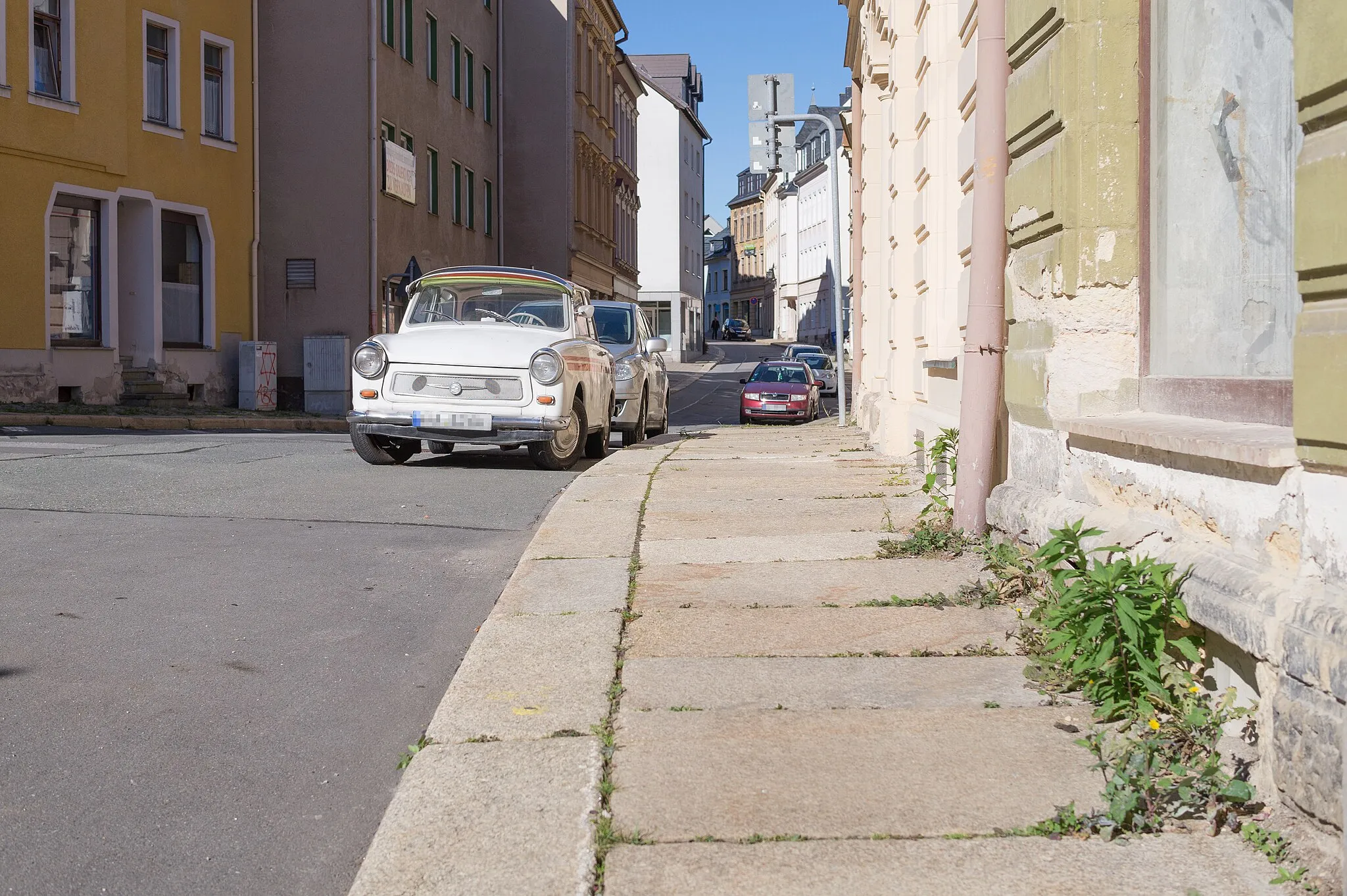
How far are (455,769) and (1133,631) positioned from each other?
1810mm

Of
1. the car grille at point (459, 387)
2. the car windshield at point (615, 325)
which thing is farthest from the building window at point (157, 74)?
the car grille at point (459, 387)

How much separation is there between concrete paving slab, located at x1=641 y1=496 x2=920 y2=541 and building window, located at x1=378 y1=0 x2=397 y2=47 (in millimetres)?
22482

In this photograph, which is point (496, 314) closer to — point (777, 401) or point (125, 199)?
point (125, 199)

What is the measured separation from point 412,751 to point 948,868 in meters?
1.53

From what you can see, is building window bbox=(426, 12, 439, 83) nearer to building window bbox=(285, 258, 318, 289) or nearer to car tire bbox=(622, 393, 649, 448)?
building window bbox=(285, 258, 318, 289)

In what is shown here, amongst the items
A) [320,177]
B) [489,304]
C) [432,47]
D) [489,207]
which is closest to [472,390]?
[489,304]

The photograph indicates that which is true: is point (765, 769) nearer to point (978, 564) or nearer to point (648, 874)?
point (648, 874)

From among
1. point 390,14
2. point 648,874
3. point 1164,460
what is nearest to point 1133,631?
point 1164,460

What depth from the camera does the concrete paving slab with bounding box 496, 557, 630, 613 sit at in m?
5.64

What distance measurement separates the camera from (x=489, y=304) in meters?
13.7

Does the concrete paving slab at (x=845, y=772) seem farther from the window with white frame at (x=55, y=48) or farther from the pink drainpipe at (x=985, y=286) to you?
the window with white frame at (x=55, y=48)

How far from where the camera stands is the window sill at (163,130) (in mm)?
23375

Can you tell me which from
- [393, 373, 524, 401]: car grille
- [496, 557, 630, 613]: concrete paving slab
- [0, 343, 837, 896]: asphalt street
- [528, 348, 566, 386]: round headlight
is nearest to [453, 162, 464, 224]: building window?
[393, 373, 524, 401]: car grille

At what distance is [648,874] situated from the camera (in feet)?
9.68
